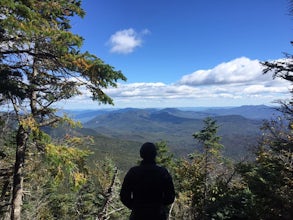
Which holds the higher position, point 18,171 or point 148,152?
point 148,152

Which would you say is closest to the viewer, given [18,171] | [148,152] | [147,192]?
[147,192]

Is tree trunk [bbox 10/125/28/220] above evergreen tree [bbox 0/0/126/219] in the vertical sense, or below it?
below

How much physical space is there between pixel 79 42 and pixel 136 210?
239 inches

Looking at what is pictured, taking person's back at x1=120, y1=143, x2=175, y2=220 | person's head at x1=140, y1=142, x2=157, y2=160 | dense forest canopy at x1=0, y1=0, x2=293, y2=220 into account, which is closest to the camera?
person's back at x1=120, y1=143, x2=175, y2=220

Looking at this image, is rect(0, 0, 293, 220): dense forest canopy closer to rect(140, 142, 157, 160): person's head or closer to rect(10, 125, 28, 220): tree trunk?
rect(10, 125, 28, 220): tree trunk

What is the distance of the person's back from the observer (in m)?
4.45

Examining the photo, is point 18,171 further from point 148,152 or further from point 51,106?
point 148,152

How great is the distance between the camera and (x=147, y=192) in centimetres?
448

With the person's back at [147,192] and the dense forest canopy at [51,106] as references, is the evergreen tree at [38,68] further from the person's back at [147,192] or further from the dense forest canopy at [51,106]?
the person's back at [147,192]

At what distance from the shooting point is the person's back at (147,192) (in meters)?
4.45

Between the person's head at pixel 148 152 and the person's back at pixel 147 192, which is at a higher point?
the person's head at pixel 148 152

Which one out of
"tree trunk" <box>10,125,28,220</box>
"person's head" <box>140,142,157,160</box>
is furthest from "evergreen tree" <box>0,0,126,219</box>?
"person's head" <box>140,142,157,160</box>

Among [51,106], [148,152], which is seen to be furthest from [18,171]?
[148,152]

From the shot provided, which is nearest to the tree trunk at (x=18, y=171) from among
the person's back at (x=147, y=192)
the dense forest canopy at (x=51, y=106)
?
the dense forest canopy at (x=51, y=106)
